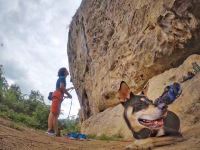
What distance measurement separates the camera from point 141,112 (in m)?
6.84

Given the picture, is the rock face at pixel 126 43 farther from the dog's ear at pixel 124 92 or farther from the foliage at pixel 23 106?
the dog's ear at pixel 124 92

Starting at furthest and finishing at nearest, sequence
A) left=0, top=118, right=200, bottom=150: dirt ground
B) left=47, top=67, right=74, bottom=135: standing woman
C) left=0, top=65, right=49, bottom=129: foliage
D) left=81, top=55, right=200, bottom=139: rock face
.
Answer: left=0, top=65, right=49, bottom=129: foliage, left=47, top=67, right=74, bottom=135: standing woman, left=81, top=55, right=200, bottom=139: rock face, left=0, top=118, right=200, bottom=150: dirt ground

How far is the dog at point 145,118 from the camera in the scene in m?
6.81

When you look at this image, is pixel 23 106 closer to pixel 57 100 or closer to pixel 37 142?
pixel 57 100

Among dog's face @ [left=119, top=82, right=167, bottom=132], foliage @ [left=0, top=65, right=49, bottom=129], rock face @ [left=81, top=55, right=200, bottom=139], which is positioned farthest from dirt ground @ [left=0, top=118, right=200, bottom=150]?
foliage @ [left=0, top=65, right=49, bottom=129]

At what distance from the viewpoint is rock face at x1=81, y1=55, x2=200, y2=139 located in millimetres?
8891

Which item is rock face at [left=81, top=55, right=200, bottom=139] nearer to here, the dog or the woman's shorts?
the dog

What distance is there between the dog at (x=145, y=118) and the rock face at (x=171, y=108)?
1.33 metres

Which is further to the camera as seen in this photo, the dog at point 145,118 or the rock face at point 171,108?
the rock face at point 171,108

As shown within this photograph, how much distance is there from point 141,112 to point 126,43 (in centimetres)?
637

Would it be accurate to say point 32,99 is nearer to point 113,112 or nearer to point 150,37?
point 113,112

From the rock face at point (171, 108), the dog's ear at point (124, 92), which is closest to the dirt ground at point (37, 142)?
the rock face at point (171, 108)

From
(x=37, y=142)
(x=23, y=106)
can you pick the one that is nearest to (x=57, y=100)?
(x=37, y=142)

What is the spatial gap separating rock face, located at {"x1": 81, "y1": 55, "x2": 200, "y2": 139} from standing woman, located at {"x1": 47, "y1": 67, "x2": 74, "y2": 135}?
198 cm
